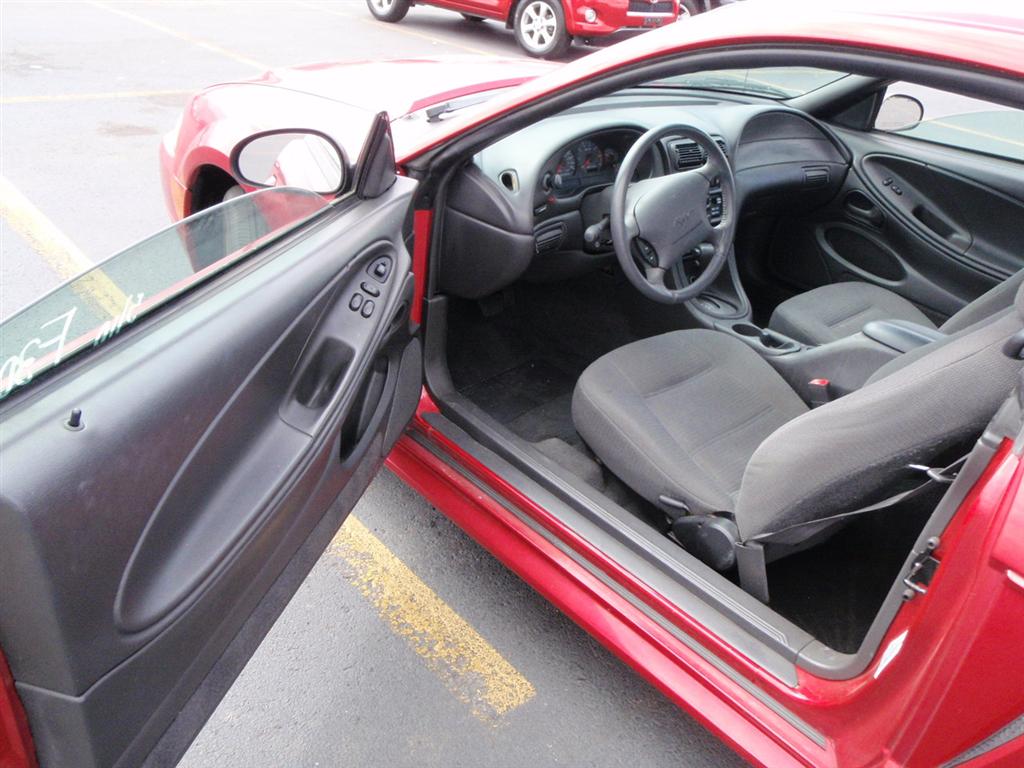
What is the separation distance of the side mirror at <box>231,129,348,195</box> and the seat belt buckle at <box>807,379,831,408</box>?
141 cm

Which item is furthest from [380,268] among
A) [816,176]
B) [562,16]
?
[562,16]

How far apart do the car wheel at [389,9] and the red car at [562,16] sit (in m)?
0.70

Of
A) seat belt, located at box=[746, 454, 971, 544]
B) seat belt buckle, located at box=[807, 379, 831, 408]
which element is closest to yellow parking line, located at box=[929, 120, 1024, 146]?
seat belt buckle, located at box=[807, 379, 831, 408]

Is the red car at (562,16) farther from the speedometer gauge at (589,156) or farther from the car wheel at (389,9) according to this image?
the speedometer gauge at (589,156)

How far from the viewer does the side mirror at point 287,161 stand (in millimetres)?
1986

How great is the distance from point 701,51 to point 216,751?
1.74 metres

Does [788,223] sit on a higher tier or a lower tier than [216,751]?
higher

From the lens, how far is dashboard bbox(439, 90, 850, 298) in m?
2.22

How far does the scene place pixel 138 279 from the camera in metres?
1.31

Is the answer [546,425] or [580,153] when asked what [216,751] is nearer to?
[546,425]

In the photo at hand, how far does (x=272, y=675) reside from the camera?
1.96 m

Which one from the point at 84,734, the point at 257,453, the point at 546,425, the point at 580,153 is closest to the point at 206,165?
the point at 580,153

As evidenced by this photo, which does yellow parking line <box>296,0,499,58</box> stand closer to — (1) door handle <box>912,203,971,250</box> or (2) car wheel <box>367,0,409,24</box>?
(2) car wheel <box>367,0,409,24</box>

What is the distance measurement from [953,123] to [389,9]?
765 centimetres
